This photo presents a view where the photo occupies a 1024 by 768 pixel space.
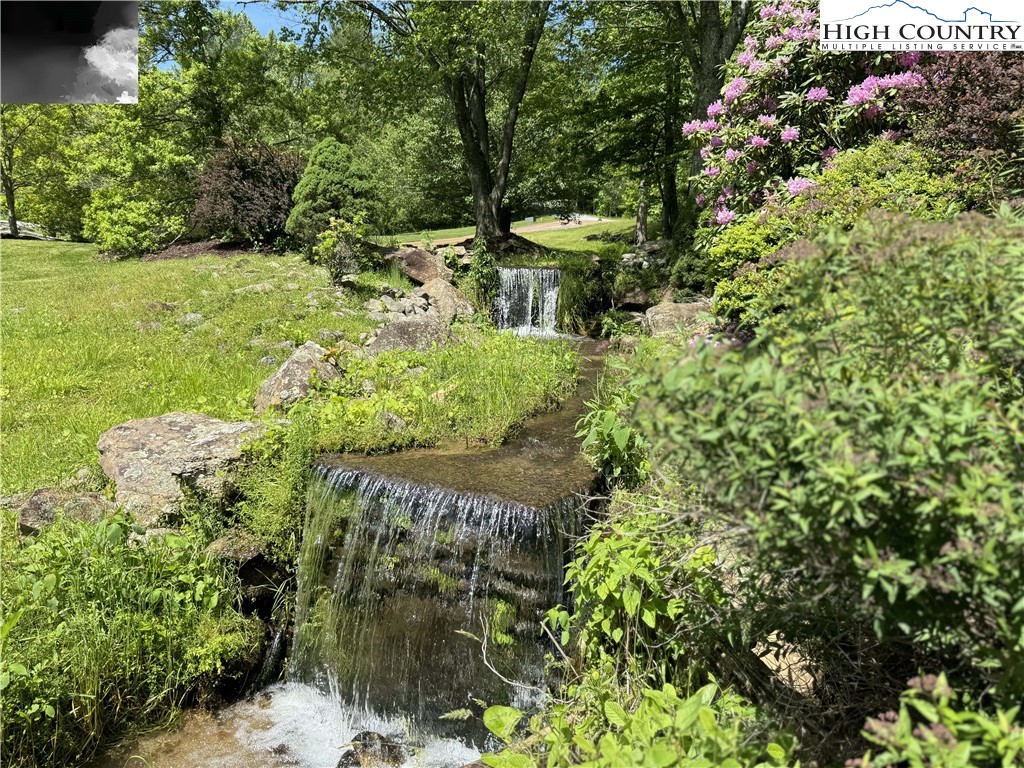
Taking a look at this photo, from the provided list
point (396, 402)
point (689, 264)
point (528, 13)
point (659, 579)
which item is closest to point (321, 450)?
point (396, 402)

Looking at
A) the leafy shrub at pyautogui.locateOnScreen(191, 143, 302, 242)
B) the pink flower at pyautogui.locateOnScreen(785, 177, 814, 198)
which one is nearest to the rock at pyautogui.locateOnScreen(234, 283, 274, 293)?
the leafy shrub at pyautogui.locateOnScreen(191, 143, 302, 242)

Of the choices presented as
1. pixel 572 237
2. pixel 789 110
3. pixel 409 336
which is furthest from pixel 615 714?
pixel 572 237

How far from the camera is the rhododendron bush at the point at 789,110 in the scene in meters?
5.67

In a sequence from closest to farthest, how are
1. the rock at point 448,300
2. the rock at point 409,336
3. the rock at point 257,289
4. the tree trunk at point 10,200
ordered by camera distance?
1. the rock at point 409,336
2. the rock at point 448,300
3. the rock at point 257,289
4. the tree trunk at point 10,200

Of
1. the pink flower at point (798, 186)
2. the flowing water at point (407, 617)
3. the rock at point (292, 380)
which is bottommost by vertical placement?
the flowing water at point (407, 617)

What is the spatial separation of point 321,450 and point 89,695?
213 cm

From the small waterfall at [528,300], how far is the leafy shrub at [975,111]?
5.91 metres

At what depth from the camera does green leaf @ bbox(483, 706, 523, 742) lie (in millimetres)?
2709

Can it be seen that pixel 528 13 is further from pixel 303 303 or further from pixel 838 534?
pixel 838 534

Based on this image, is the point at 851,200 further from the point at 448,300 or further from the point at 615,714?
the point at 448,300

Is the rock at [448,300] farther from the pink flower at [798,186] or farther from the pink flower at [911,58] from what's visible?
the pink flower at [911,58]

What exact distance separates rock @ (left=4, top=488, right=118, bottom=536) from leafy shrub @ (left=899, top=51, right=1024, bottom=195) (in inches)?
259

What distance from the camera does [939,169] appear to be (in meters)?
4.72

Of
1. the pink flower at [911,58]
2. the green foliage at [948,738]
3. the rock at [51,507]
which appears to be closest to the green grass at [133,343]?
the rock at [51,507]
